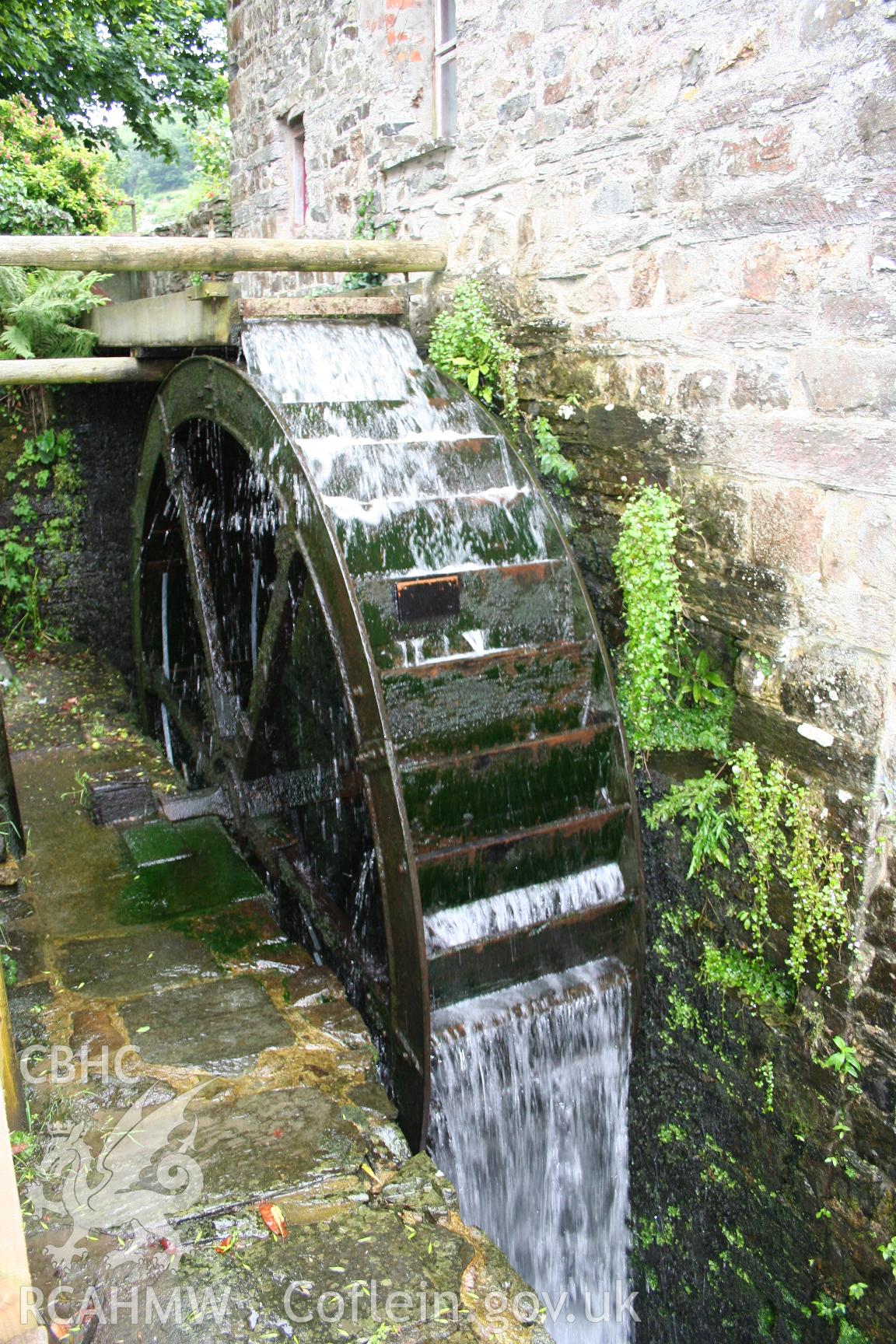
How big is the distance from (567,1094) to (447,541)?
5.89ft

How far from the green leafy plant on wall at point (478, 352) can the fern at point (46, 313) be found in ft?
8.77

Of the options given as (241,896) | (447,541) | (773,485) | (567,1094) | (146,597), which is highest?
(773,485)

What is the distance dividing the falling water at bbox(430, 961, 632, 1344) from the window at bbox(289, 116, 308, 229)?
4317 millimetres

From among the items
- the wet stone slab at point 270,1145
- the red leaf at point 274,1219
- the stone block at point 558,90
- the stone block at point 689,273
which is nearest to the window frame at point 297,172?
A: the stone block at point 558,90

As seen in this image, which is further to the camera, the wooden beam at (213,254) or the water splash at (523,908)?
the wooden beam at (213,254)

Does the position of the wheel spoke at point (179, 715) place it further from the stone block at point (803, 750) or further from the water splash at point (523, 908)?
the stone block at point (803, 750)

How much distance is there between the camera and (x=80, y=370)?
5.04m

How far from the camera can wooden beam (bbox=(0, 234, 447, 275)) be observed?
3.46m

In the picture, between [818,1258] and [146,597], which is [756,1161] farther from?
[146,597]

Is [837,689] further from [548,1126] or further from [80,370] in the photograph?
[80,370]

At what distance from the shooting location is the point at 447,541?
334 centimetres

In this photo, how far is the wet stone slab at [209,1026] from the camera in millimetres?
2871

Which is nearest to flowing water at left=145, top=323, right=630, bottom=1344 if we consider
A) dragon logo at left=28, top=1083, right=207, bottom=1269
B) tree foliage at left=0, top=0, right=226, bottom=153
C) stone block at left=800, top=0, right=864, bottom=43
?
dragon logo at left=28, top=1083, right=207, bottom=1269

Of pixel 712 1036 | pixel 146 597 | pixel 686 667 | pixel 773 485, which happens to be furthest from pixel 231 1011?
pixel 146 597
